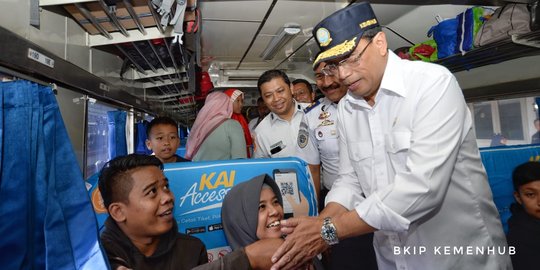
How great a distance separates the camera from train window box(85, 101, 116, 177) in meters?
3.45

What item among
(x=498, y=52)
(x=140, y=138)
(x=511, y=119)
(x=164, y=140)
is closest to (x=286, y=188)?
(x=164, y=140)

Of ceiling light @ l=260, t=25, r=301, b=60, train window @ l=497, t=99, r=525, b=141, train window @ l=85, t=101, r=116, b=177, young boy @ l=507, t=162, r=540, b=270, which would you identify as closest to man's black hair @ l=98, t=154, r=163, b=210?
train window @ l=85, t=101, r=116, b=177

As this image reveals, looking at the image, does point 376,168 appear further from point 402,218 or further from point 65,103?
point 65,103

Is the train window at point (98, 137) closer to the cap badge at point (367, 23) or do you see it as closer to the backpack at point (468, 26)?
the cap badge at point (367, 23)

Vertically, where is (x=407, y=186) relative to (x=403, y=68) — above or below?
below

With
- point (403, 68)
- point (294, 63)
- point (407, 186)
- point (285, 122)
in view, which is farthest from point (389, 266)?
point (294, 63)

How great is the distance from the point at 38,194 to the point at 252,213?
3.44ft

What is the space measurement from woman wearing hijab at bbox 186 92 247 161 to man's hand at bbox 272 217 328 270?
167 cm

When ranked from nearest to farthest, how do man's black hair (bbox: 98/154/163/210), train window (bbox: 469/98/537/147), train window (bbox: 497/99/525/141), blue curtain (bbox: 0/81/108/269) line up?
blue curtain (bbox: 0/81/108/269), man's black hair (bbox: 98/154/163/210), train window (bbox: 469/98/537/147), train window (bbox: 497/99/525/141)

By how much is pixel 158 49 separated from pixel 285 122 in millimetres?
2032

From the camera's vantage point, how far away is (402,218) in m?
1.32

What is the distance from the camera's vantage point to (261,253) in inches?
56.4

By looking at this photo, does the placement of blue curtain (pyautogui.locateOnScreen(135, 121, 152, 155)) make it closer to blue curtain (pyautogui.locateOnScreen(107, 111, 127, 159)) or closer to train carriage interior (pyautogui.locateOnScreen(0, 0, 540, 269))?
train carriage interior (pyautogui.locateOnScreen(0, 0, 540, 269))

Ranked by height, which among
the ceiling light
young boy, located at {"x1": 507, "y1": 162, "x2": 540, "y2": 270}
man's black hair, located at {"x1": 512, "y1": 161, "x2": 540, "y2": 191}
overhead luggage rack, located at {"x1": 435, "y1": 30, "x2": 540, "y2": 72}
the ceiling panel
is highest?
the ceiling panel
